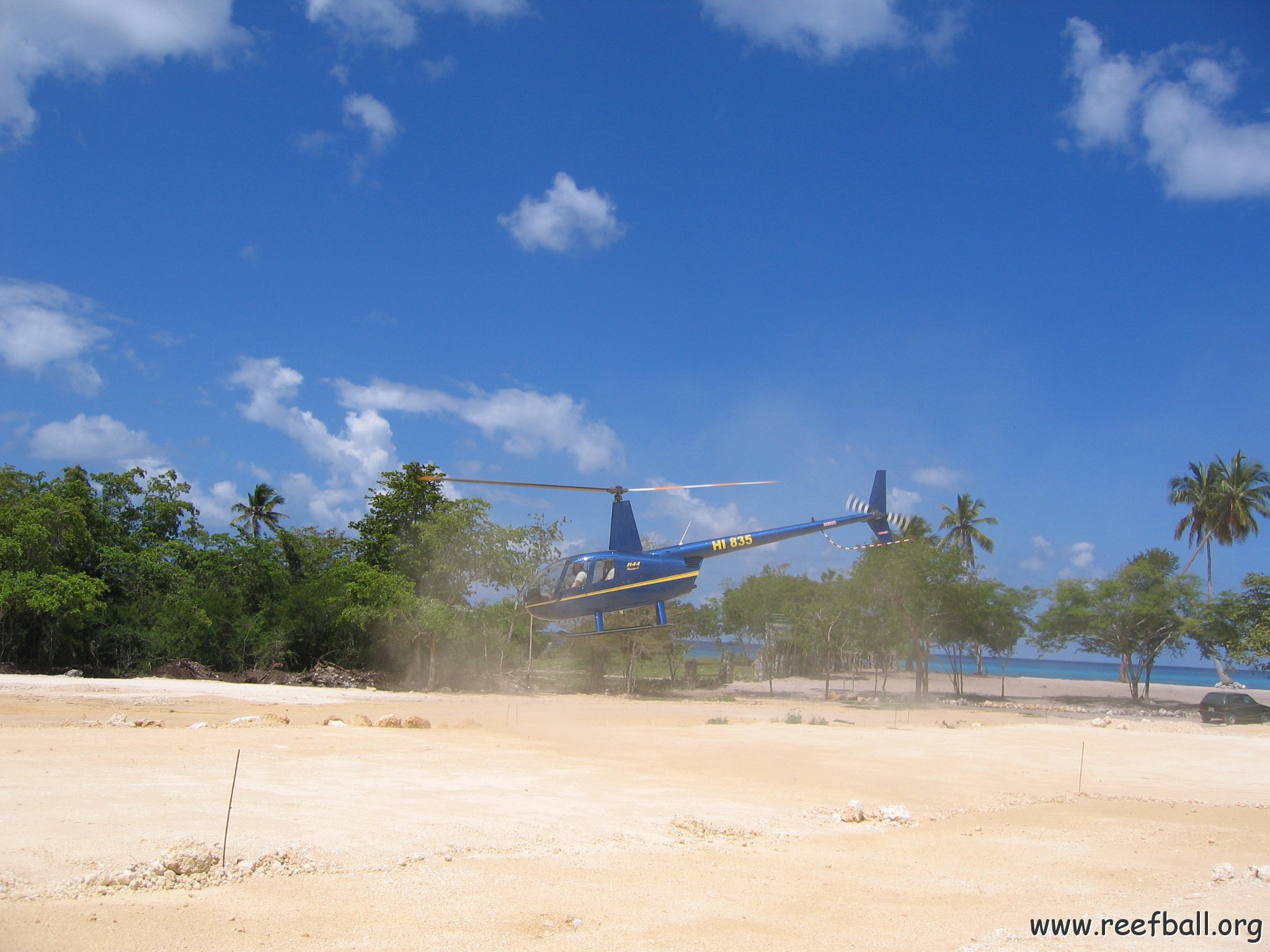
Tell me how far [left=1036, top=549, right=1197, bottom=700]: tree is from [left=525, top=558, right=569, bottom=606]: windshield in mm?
34658

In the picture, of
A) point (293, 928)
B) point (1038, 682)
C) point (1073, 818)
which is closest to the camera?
point (293, 928)

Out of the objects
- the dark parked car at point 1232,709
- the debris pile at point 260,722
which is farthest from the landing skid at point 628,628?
the dark parked car at point 1232,709

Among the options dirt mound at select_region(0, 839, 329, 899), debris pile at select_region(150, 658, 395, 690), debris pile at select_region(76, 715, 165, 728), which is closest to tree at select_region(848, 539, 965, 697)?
debris pile at select_region(150, 658, 395, 690)

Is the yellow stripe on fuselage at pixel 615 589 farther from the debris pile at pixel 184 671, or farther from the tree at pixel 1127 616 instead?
the tree at pixel 1127 616

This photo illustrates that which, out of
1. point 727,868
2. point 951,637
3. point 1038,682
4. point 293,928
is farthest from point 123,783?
point 1038,682

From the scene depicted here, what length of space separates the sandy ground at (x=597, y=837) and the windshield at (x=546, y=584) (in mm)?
3498

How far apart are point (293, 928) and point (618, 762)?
11470 mm

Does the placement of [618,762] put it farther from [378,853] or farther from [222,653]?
[222,653]

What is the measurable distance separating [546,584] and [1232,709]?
29.6 metres

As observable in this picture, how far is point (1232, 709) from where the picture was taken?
34.7m

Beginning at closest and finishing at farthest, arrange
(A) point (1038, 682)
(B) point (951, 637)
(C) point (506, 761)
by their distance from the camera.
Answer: (C) point (506, 761)
(B) point (951, 637)
(A) point (1038, 682)

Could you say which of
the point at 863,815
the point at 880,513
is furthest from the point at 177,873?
the point at 880,513

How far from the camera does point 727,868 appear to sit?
10.2 meters

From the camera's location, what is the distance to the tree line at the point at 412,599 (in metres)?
35.7
